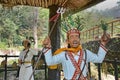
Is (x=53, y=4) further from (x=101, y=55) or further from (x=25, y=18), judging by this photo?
(x=25, y=18)

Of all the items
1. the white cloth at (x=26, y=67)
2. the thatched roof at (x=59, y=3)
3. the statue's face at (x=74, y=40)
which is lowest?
the white cloth at (x=26, y=67)

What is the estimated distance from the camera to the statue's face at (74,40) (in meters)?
3.38

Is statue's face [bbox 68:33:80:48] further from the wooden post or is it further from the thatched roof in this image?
the wooden post

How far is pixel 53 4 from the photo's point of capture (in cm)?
600

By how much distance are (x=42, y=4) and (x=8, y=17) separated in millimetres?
36823

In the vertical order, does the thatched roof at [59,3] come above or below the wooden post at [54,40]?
above

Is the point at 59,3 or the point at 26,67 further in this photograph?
the point at 26,67

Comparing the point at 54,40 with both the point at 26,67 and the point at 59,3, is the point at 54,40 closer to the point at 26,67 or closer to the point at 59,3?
the point at 59,3

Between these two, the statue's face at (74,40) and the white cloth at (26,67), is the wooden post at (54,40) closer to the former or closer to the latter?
the white cloth at (26,67)

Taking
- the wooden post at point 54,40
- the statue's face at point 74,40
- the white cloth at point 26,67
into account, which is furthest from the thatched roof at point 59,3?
the statue's face at point 74,40

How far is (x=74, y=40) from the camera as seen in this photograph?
3393 mm

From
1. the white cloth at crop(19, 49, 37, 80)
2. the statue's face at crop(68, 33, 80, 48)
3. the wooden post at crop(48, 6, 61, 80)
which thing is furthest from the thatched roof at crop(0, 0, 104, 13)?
the statue's face at crop(68, 33, 80, 48)

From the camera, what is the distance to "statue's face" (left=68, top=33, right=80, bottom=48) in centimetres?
338

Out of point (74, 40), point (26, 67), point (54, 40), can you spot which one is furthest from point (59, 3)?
point (74, 40)
